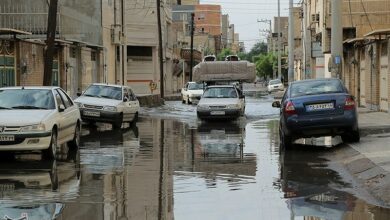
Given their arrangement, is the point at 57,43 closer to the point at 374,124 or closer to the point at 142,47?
the point at 374,124

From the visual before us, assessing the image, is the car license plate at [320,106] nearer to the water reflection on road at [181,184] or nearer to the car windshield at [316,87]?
the car windshield at [316,87]

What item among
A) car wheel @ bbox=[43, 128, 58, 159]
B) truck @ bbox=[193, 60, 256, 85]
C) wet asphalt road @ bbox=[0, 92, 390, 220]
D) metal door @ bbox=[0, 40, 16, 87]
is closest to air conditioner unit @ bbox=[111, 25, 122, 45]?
truck @ bbox=[193, 60, 256, 85]

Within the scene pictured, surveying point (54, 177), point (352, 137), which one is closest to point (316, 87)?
point (352, 137)

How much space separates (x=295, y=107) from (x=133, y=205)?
755 cm

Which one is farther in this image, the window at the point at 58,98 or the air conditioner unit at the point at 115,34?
the air conditioner unit at the point at 115,34

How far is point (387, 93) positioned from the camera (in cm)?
2547

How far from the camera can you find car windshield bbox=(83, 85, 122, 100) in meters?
25.4

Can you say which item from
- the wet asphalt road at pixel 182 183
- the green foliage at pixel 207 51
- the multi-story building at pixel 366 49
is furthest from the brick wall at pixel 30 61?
the green foliage at pixel 207 51

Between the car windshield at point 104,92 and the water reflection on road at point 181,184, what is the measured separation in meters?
7.07

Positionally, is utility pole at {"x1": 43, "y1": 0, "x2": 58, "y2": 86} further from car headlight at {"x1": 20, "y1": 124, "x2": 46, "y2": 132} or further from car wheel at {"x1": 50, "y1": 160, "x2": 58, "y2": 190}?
car wheel at {"x1": 50, "y1": 160, "x2": 58, "y2": 190}

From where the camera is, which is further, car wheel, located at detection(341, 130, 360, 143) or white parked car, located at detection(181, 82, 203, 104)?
white parked car, located at detection(181, 82, 203, 104)

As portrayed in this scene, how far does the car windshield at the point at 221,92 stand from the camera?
29.9 metres

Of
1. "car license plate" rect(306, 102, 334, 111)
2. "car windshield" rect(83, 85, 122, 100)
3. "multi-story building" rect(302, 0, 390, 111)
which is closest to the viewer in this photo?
"car license plate" rect(306, 102, 334, 111)

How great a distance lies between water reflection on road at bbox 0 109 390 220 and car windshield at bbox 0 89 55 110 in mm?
1172
